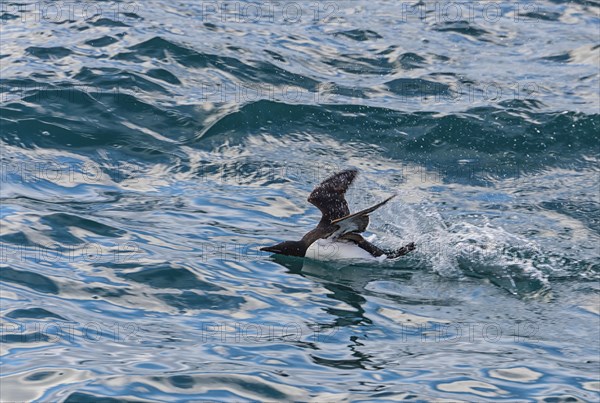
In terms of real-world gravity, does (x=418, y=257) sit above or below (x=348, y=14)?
below

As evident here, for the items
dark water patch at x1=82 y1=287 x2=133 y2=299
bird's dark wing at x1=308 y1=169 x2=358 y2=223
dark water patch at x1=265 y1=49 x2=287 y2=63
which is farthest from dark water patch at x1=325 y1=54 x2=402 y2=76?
dark water patch at x1=82 y1=287 x2=133 y2=299

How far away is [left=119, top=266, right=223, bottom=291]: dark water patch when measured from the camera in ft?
32.4

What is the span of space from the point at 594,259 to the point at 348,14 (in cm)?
1030

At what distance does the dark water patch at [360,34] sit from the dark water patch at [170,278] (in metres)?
9.86

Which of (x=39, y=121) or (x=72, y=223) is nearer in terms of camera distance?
(x=72, y=223)

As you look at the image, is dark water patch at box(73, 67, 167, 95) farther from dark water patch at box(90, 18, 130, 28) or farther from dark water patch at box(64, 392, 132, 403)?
dark water patch at box(64, 392, 132, 403)

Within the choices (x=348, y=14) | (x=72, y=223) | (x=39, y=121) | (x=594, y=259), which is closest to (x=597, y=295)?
(x=594, y=259)

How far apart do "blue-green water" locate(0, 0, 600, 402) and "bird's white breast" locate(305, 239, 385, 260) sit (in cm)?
10

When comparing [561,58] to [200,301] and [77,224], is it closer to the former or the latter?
[77,224]

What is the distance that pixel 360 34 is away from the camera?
1941cm

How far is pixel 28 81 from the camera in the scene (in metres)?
15.6

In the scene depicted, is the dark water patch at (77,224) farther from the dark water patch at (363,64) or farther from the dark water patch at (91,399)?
the dark water patch at (363,64)

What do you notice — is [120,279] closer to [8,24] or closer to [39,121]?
[39,121]

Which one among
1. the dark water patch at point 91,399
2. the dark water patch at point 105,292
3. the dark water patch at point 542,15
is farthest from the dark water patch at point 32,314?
the dark water patch at point 542,15
